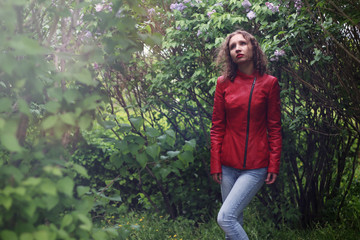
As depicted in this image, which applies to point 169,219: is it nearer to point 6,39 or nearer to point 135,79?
point 135,79

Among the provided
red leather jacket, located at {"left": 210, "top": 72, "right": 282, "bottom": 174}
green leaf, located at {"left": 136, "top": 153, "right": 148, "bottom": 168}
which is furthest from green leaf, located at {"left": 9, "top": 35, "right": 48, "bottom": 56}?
red leather jacket, located at {"left": 210, "top": 72, "right": 282, "bottom": 174}

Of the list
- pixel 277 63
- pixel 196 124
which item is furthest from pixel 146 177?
pixel 277 63

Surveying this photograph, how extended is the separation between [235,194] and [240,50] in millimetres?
1021

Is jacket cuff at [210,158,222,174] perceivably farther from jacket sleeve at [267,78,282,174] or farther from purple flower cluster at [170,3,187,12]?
purple flower cluster at [170,3,187,12]

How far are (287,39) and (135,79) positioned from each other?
1.85 meters

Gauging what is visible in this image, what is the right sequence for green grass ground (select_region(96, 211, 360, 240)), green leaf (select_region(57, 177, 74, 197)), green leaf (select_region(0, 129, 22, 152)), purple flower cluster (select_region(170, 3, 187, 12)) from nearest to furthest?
green leaf (select_region(0, 129, 22, 152)), green leaf (select_region(57, 177, 74, 197)), green grass ground (select_region(96, 211, 360, 240)), purple flower cluster (select_region(170, 3, 187, 12))

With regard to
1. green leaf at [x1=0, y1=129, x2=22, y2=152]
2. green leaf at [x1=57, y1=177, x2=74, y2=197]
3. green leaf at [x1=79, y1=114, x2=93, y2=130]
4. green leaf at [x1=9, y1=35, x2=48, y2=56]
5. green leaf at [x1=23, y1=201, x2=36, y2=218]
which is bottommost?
green leaf at [x1=23, y1=201, x2=36, y2=218]

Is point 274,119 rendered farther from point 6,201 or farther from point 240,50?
point 6,201

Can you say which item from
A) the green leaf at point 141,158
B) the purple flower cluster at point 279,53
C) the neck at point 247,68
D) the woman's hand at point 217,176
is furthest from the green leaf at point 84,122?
the purple flower cluster at point 279,53

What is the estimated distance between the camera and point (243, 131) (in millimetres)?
2816

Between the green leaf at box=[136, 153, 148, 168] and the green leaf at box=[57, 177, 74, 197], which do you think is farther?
the green leaf at box=[136, 153, 148, 168]

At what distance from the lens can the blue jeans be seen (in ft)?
8.79

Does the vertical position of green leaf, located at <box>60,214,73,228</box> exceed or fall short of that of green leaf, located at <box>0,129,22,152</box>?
it falls short

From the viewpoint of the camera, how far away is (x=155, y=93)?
14.6 ft
